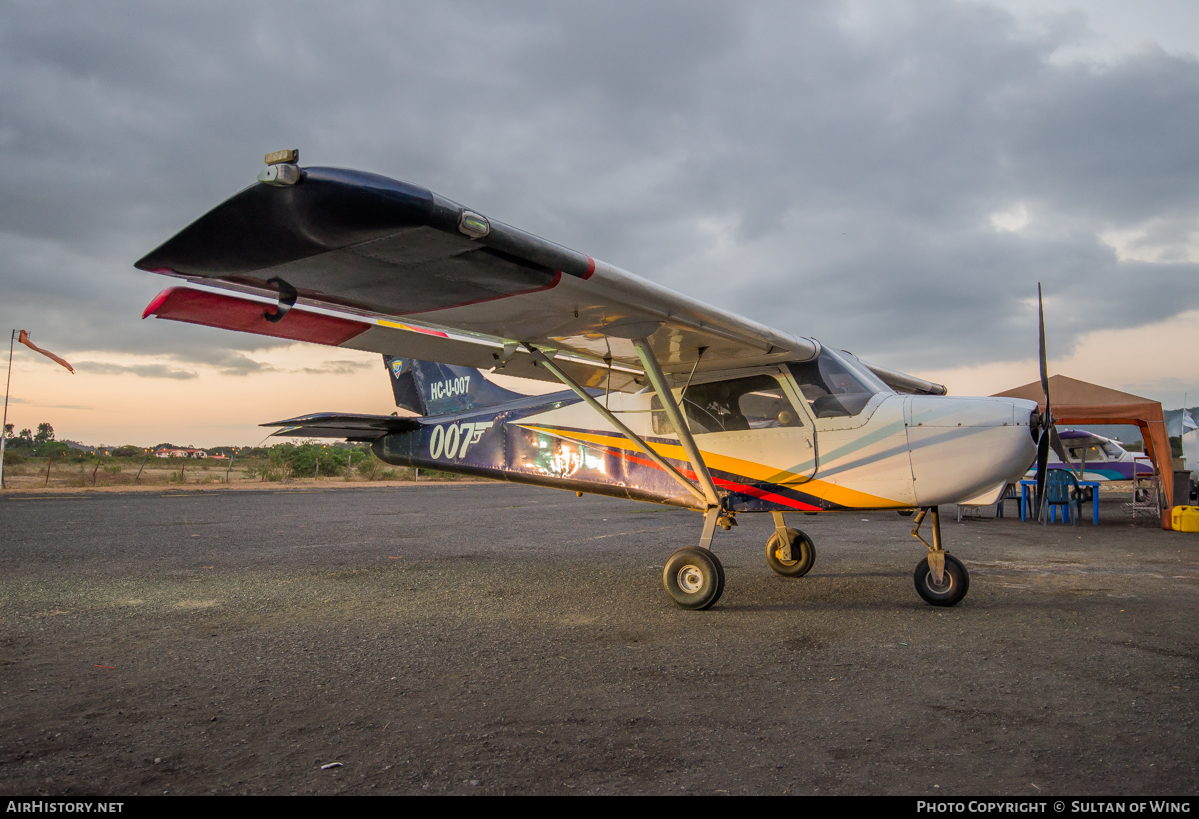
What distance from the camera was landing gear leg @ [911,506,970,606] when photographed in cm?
549

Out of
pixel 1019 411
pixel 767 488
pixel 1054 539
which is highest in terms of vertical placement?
pixel 1019 411

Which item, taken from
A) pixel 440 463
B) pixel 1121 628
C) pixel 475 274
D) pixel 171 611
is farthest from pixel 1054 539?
pixel 171 611

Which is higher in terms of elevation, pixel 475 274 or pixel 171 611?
pixel 475 274

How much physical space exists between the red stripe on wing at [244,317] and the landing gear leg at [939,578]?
5.15m

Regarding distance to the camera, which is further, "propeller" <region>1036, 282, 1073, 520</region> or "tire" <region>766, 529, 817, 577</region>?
"tire" <region>766, 529, 817, 577</region>

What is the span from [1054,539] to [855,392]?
7342 millimetres

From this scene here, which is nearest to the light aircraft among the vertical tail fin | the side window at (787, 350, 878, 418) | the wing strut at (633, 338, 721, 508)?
the side window at (787, 350, 878, 418)

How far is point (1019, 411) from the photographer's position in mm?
5336

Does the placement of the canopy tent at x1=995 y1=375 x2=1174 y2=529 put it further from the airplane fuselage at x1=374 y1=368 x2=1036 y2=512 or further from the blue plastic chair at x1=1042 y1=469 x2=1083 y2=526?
the airplane fuselage at x1=374 y1=368 x2=1036 y2=512

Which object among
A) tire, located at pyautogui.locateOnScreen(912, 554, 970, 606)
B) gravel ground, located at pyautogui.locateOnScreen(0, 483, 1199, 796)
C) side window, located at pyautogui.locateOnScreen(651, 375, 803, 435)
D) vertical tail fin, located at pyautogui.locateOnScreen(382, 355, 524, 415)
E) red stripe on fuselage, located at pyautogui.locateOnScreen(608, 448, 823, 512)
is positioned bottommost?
gravel ground, located at pyautogui.locateOnScreen(0, 483, 1199, 796)

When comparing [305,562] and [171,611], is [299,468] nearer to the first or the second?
[305,562]

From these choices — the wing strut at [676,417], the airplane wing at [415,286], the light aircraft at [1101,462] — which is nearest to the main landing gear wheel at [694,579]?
the wing strut at [676,417]

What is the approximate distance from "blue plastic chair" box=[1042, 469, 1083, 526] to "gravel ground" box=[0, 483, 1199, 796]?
6270mm

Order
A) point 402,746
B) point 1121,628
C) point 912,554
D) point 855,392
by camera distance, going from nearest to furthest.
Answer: point 402,746 → point 1121,628 → point 855,392 → point 912,554
